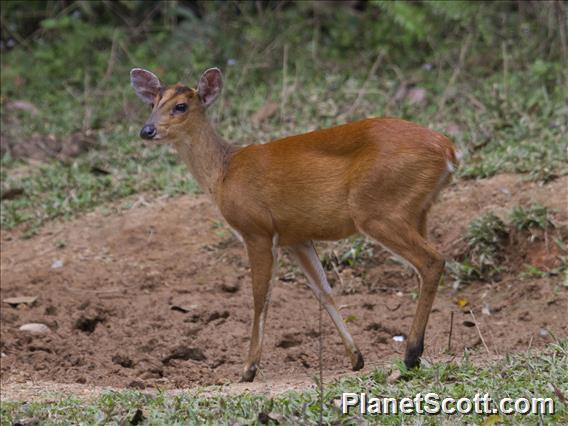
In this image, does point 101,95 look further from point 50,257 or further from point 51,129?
point 50,257

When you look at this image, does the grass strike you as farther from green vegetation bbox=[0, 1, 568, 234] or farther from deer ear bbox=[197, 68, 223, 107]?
green vegetation bbox=[0, 1, 568, 234]

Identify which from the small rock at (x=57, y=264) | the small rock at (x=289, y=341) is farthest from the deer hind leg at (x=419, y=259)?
the small rock at (x=57, y=264)

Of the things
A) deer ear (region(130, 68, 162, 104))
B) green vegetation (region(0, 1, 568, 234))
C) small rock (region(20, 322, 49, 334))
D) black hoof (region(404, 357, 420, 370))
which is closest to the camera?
black hoof (region(404, 357, 420, 370))

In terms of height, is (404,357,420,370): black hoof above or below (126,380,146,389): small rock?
above

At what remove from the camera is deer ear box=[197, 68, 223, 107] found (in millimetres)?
6969

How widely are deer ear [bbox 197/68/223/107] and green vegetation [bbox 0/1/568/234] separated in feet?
8.95

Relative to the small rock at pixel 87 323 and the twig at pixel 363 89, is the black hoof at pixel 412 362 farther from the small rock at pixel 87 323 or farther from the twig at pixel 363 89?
the twig at pixel 363 89

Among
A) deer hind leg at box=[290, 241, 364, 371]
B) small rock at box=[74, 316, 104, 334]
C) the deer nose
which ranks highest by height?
the deer nose

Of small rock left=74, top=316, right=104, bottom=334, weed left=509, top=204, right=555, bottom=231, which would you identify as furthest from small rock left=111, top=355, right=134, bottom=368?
weed left=509, top=204, right=555, bottom=231

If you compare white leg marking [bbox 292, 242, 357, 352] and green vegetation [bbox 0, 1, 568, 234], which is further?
green vegetation [bbox 0, 1, 568, 234]

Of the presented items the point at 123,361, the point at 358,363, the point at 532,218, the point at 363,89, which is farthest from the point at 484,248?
the point at 363,89

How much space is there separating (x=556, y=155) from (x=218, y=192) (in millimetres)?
3264

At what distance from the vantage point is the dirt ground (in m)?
7.03

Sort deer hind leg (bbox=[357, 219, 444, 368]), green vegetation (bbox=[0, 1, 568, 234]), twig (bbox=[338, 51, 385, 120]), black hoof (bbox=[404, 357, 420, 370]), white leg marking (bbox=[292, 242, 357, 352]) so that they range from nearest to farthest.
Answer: black hoof (bbox=[404, 357, 420, 370])
deer hind leg (bbox=[357, 219, 444, 368])
white leg marking (bbox=[292, 242, 357, 352])
green vegetation (bbox=[0, 1, 568, 234])
twig (bbox=[338, 51, 385, 120])
